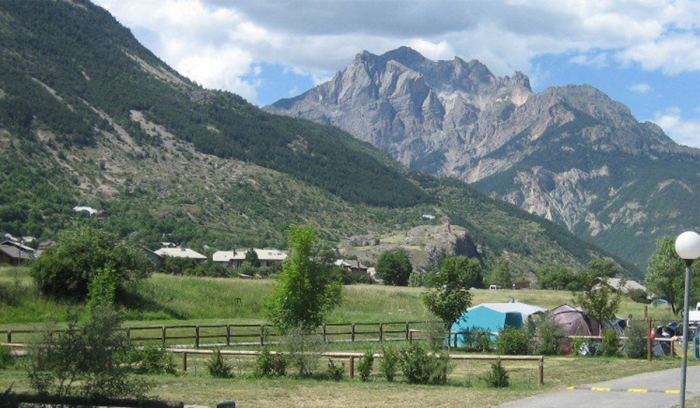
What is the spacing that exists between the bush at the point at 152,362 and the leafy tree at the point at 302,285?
878 cm

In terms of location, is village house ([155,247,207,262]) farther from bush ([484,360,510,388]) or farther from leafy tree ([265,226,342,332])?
bush ([484,360,510,388])

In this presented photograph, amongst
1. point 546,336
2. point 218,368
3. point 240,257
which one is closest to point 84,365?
point 218,368

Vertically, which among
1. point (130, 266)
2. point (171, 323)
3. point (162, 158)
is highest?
point (162, 158)

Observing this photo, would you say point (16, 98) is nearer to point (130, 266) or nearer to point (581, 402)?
point (130, 266)

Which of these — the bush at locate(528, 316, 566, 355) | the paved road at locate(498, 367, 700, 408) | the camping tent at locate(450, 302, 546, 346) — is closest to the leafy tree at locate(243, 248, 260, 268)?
the camping tent at locate(450, 302, 546, 346)

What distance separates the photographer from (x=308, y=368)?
2114cm

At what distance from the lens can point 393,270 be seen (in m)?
112

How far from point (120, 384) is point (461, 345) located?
23713mm

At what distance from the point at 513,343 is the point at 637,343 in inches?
173

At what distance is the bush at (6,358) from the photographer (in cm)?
2212

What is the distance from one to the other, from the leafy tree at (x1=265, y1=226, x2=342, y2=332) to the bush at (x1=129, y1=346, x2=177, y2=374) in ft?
28.8

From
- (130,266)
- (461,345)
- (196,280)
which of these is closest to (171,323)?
(130,266)

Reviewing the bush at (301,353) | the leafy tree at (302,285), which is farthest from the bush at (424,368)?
the leafy tree at (302,285)

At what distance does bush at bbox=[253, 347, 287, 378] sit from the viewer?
21.0m
